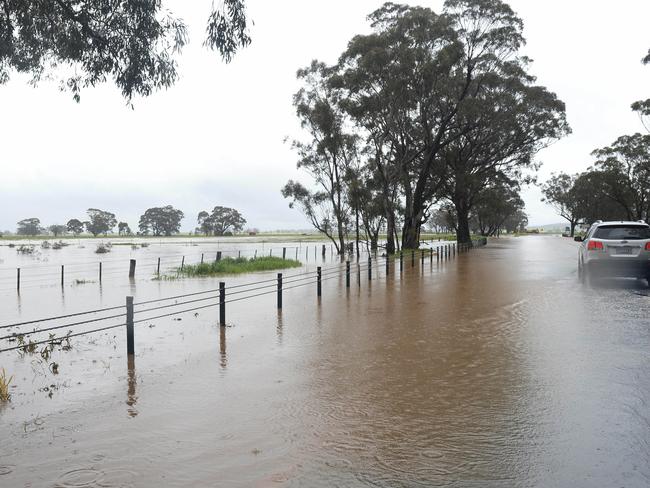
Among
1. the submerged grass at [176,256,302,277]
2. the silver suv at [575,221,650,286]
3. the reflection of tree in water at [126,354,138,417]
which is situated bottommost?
the reflection of tree in water at [126,354,138,417]

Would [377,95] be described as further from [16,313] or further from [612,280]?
[16,313]

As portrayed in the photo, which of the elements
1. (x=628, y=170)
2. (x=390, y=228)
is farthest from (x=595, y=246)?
(x=628, y=170)

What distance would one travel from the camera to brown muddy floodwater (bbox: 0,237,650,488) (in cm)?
423

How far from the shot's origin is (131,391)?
21.8 feet

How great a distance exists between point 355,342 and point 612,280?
46.1ft

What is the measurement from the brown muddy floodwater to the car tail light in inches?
240

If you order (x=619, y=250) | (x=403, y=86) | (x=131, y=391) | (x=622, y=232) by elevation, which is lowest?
(x=131, y=391)

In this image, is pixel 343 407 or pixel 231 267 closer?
pixel 343 407

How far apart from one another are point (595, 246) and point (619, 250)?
0.68 m

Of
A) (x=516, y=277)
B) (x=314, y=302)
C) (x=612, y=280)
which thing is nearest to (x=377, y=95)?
(x=516, y=277)

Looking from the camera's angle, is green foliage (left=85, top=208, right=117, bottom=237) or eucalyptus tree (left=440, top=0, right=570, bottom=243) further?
green foliage (left=85, top=208, right=117, bottom=237)

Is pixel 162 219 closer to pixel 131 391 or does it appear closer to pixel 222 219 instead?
pixel 222 219

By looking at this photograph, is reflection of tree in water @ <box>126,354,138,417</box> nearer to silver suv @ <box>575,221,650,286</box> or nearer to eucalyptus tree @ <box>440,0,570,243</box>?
silver suv @ <box>575,221,650,286</box>

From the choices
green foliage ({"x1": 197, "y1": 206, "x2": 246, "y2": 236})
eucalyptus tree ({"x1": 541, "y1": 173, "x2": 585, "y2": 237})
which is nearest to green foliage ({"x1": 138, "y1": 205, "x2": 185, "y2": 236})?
green foliage ({"x1": 197, "y1": 206, "x2": 246, "y2": 236})
